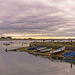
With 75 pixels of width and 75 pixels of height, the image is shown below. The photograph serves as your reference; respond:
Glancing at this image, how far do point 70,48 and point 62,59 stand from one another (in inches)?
460

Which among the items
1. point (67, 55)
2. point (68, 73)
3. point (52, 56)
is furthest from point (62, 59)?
point (68, 73)

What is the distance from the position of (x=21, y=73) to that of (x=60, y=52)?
20488mm

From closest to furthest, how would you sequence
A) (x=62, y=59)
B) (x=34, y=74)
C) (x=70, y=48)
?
1. (x=34, y=74)
2. (x=62, y=59)
3. (x=70, y=48)

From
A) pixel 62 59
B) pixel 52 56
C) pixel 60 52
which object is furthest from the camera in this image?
pixel 60 52

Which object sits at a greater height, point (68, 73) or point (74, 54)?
point (74, 54)

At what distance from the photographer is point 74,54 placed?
33.3 metres

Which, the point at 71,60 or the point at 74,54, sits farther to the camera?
the point at 74,54

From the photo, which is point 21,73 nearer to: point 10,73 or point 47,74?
point 10,73

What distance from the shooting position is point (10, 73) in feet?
74.0

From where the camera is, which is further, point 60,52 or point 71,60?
point 60,52

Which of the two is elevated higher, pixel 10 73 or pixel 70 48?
pixel 70 48

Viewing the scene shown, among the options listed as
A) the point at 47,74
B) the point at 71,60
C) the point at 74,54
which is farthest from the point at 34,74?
the point at 74,54

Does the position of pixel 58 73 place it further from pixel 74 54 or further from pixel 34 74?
pixel 74 54

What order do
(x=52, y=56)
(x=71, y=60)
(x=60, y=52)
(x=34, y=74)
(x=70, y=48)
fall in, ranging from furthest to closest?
(x=70, y=48), (x=60, y=52), (x=52, y=56), (x=71, y=60), (x=34, y=74)
